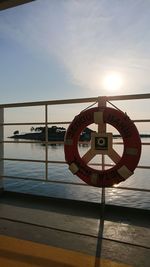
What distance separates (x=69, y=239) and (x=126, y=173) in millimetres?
541

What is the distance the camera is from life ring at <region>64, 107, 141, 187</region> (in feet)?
6.63

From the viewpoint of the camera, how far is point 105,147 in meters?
2.12

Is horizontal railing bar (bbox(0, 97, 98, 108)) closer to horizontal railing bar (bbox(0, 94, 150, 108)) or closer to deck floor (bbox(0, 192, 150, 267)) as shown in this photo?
horizontal railing bar (bbox(0, 94, 150, 108))

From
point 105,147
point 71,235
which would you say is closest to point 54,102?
point 105,147

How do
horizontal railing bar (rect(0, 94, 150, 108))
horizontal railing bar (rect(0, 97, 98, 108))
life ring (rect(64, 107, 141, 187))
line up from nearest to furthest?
life ring (rect(64, 107, 141, 187))
horizontal railing bar (rect(0, 94, 150, 108))
horizontal railing bar (rect(0, 97, 98, 108))

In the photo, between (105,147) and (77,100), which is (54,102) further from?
(105,147)

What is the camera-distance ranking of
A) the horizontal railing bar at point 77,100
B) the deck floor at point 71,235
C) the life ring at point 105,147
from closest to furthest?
the deck floor at point 71,235, the life ring at point 105,147, the horizontal railing bar at point 77,100

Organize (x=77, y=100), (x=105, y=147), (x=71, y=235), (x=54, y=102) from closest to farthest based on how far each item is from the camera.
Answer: (x=71, y=235), (x=105, y=147), (x=77, y=100), (x=54, y=102)

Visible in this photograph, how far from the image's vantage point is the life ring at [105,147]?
202cm

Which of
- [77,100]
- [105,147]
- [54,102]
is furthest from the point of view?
[54,102]

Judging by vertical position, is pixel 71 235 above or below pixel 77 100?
below

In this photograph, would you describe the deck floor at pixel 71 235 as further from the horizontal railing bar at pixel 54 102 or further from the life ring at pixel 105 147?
the horizontal railing bar at pixel 54 102

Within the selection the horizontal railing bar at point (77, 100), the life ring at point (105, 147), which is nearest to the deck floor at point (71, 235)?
the life ring at point (105, 147)

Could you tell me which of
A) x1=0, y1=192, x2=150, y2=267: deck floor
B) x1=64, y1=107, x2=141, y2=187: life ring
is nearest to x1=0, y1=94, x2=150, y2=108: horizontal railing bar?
x1=64, y1=107, x2=141, y2=187: life ring
